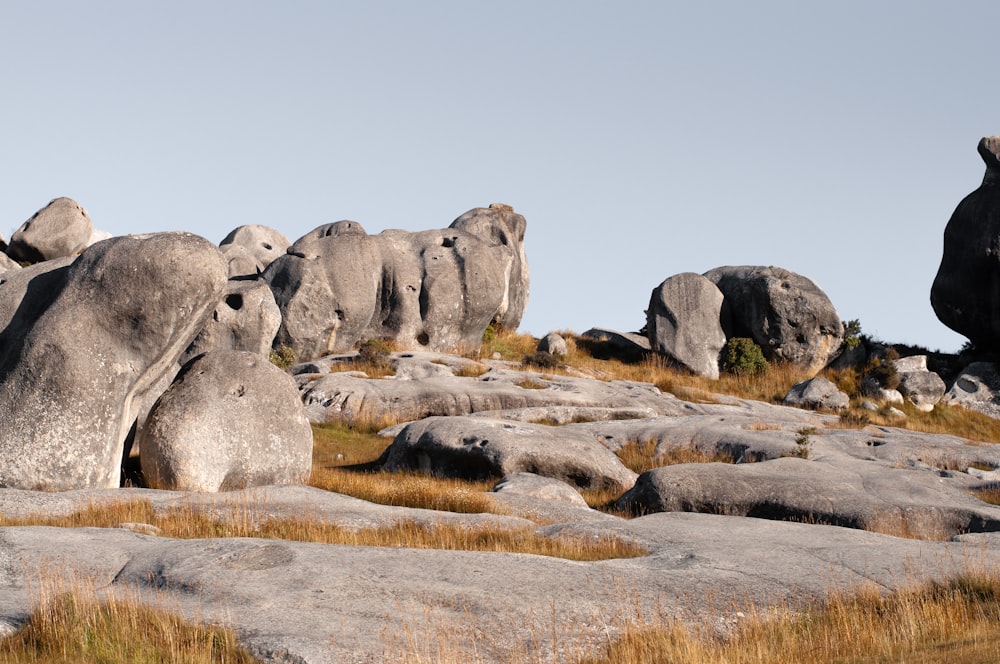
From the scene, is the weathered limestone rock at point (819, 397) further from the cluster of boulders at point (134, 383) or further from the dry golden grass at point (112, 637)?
the dry golden grass at point (112, 637)

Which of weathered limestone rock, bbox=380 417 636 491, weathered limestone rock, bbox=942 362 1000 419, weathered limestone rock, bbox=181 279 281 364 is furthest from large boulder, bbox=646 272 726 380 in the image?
weathered limestone rock, bbox=380 417 636 491

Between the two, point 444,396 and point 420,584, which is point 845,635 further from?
point 444,396

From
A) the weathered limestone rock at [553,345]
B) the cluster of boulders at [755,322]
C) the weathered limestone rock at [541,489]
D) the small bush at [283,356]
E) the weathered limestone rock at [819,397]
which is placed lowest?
the weathered limestone rock at [541,489]

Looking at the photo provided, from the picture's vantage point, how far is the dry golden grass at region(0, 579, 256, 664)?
8.25 meters

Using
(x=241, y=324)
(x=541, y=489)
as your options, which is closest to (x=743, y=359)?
(x=241, y=324)

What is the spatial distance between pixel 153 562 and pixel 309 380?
71.4 feet

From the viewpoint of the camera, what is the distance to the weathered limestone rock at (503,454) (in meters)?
23.3

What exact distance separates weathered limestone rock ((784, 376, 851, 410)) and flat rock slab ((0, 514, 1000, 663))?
25950mm

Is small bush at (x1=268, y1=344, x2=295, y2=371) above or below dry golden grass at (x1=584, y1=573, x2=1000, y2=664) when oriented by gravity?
above

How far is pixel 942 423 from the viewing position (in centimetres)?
3912

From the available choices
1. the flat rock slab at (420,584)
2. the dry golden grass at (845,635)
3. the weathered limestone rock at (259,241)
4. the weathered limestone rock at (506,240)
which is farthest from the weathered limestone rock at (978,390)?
the weathered limestone rock at (259,241)

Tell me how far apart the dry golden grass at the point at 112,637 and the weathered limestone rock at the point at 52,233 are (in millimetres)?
45739

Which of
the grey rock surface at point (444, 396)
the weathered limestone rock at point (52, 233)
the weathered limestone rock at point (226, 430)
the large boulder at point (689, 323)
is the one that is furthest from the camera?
the weathered limestone rock at point (52, 233)

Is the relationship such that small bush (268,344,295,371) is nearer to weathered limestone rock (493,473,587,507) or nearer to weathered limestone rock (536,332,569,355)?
weathered limestone rock (536,332,569,355)
